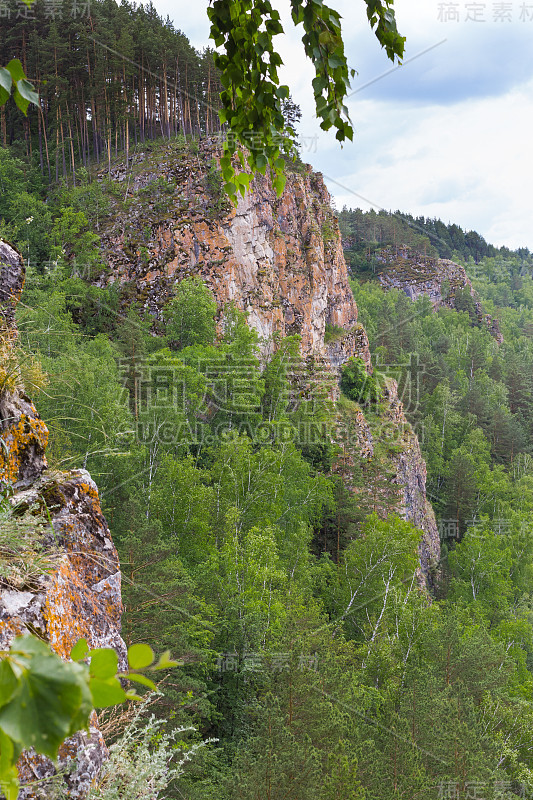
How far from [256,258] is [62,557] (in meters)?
29.4

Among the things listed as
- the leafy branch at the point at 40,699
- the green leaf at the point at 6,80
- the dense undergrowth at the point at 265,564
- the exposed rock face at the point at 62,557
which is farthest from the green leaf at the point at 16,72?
the dense undergrowth at the point at 265,564

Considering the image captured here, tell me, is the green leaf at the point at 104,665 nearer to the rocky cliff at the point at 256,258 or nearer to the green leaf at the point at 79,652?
the green leaf at the point at 79,652

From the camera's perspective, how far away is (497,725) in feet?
47.2

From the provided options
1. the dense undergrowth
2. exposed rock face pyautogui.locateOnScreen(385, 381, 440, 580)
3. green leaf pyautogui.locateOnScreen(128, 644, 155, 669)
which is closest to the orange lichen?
the dense undergrowth

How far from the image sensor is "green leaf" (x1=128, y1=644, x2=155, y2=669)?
64cm

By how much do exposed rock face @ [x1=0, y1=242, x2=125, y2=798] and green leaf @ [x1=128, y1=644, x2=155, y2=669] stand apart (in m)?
2.16

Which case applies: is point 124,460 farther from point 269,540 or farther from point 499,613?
point 499,613

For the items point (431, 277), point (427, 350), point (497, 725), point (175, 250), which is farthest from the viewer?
point (431, 277)

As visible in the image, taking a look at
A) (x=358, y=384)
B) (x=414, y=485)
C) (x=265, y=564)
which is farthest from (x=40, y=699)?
(x=414, y=485)

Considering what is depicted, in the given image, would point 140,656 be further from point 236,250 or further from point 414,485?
point 414,485

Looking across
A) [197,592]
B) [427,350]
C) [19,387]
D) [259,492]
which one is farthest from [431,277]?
[19,387]

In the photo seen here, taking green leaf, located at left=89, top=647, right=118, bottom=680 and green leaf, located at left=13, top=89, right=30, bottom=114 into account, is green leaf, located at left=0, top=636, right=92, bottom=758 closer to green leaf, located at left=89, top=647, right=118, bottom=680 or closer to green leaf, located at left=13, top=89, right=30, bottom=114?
green leaf, located at left=89, top=647, right=118, bottom=680

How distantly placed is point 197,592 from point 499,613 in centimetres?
1839

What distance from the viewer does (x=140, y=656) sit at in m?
0.65
